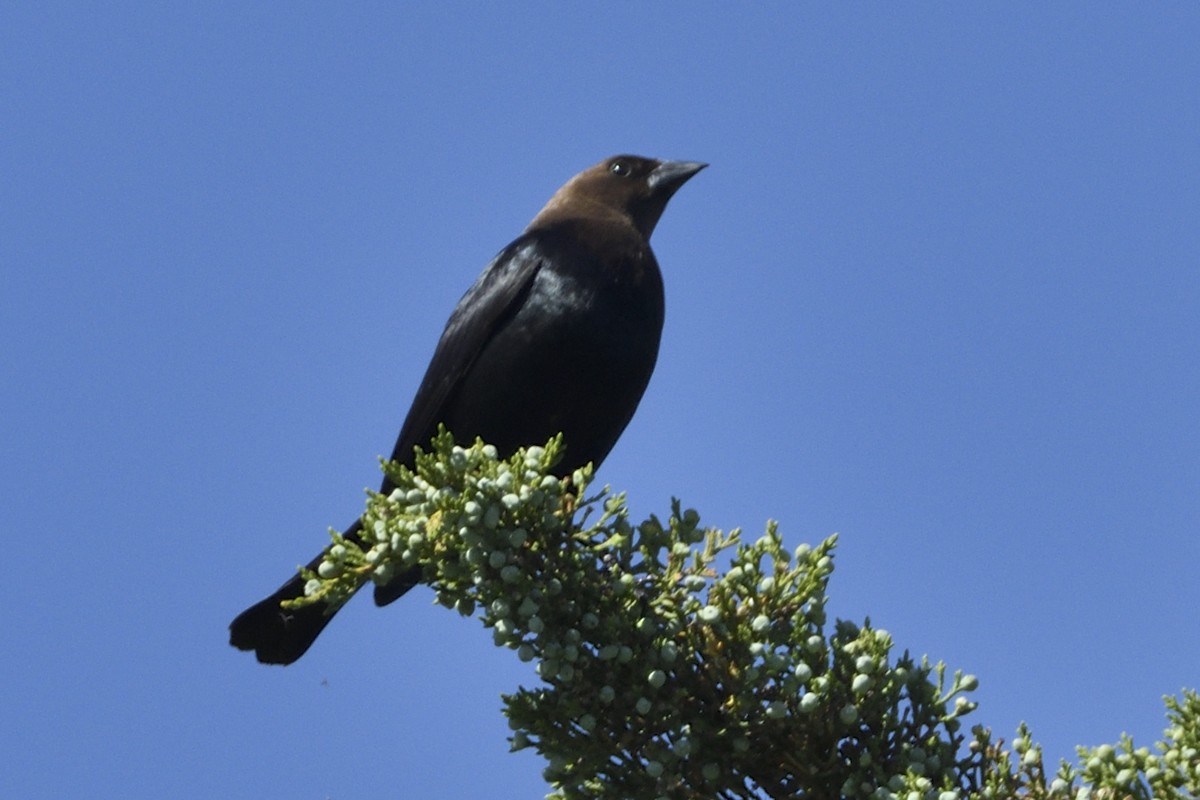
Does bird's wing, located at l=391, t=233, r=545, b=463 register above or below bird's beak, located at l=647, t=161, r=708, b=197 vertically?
below

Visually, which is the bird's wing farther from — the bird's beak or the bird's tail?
the bird's beak

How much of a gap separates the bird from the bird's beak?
96 cm

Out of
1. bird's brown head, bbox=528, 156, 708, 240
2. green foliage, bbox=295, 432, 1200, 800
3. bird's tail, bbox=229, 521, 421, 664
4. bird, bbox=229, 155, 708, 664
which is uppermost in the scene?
bird's brown head, bbox=528, 156, 708, 240

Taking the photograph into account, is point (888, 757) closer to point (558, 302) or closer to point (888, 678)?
point (888, 678)

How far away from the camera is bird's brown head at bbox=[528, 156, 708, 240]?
215 inches

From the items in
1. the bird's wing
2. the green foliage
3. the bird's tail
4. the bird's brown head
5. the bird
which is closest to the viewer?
the green foliage

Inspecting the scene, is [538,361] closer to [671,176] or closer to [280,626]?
[280,626]

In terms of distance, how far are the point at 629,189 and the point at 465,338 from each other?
1.40m

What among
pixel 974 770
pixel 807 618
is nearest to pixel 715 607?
pixel 807 618

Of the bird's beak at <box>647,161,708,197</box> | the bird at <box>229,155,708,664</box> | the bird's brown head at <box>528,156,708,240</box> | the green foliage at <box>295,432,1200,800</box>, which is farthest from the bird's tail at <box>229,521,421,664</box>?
the bird's beak at <box>647,161,708,197</box>

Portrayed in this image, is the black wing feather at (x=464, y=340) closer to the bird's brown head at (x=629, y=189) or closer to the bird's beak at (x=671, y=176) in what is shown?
the bird's brown head at (x=629, y=189)

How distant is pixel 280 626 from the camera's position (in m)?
3.95

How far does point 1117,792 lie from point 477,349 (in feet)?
8.15

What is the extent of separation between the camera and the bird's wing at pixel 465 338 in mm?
4363
